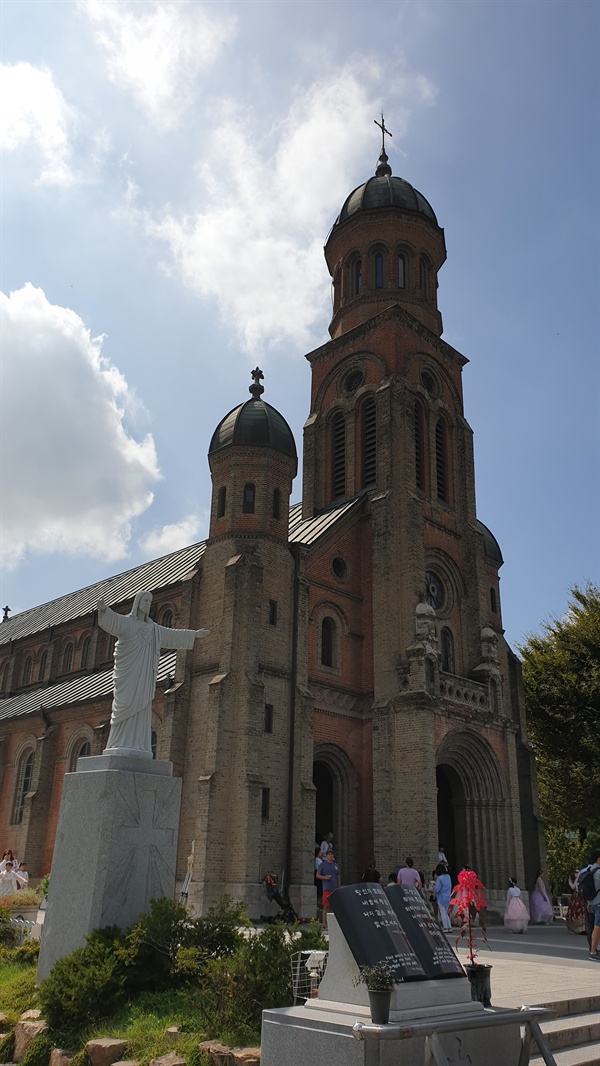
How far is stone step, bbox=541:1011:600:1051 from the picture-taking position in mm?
8312

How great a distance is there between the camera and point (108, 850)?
1048 cm

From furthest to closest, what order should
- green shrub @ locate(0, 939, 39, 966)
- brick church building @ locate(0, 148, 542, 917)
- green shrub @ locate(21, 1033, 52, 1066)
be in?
1. brick church building @ locate(0, 148, 542, 917)
2. green shrub @ locate(0, 939, 39, 966)
3. green shrub @ locate(21, 1033, 52, 1066)

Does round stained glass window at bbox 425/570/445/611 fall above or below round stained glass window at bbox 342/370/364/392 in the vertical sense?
below

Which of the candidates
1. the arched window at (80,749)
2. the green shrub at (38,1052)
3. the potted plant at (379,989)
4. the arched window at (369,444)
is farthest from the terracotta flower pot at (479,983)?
the arched window at (80,749)

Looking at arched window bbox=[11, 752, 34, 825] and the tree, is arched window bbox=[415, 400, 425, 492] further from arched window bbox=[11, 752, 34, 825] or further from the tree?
arched window bbox=[11, 752, 34, 825]

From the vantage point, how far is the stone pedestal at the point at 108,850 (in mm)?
10367

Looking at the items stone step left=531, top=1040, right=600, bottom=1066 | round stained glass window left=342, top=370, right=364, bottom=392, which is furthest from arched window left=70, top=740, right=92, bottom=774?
stone step left=531, top=1040, right=600, bottom=1066

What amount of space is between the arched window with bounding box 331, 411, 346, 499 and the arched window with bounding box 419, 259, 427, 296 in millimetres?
8030

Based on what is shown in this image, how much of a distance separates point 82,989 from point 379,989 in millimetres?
4681

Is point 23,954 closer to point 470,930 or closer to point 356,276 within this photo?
point 470,930

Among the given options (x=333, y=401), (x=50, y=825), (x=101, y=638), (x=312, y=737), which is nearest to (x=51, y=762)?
(x=50, y=825)

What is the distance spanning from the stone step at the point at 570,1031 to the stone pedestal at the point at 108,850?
499 centimetres

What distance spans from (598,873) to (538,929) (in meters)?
10.7

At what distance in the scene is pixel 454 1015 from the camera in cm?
622
